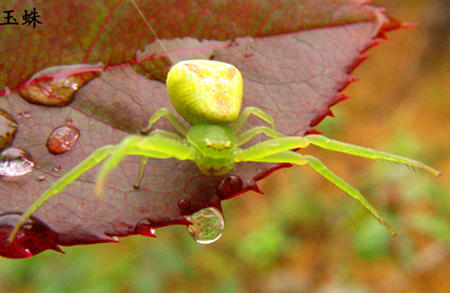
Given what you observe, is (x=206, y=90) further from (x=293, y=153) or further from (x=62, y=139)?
(x=62, y=139)

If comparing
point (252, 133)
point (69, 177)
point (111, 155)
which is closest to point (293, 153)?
point (252, 133)

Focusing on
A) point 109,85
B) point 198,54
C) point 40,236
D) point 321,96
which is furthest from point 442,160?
point 40,236

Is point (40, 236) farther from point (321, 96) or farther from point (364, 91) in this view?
point (364, 91)

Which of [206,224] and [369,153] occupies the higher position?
[369,153]

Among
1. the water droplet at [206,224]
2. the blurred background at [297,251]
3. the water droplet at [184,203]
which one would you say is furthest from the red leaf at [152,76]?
the blurred background at [297,251]

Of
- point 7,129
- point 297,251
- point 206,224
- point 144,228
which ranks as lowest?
point 297,251

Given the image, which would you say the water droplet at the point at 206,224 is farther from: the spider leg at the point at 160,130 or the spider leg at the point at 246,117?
the spider leg at the point at 246,117
